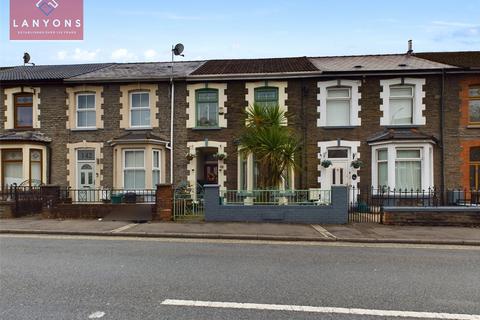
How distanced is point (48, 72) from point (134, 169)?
798cm

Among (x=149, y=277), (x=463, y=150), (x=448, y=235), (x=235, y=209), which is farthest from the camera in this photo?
(x=463, y=150)

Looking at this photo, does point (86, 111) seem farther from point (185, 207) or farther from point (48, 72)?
point (185, 207)

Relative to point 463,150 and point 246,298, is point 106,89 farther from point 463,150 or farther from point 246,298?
point 463,150

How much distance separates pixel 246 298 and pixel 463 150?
14878 millimetres

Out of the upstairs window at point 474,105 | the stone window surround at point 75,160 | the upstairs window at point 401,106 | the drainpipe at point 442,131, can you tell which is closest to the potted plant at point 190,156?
the stone window surround at point 75,160

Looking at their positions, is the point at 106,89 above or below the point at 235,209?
above

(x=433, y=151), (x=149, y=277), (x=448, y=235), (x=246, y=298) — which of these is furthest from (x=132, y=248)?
(x=433, y=151)

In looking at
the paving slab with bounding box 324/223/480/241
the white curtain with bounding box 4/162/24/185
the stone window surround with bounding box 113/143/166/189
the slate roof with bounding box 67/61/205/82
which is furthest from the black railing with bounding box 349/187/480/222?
the white curtain with bounding box 4/162/24/185

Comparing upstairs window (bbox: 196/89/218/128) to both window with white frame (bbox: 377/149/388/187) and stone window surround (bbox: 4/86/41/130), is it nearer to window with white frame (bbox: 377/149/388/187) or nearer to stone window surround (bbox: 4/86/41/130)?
window with white frame (bbox: 377/149/388/187)

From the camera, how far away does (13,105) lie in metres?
17.9

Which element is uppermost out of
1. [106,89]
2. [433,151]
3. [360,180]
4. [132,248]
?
[106,89]

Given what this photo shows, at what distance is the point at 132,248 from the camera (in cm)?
821

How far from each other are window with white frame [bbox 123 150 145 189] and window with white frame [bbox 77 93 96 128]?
2.70 m

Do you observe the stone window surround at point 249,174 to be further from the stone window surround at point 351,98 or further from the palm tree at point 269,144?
the palm tree at point 269,144
